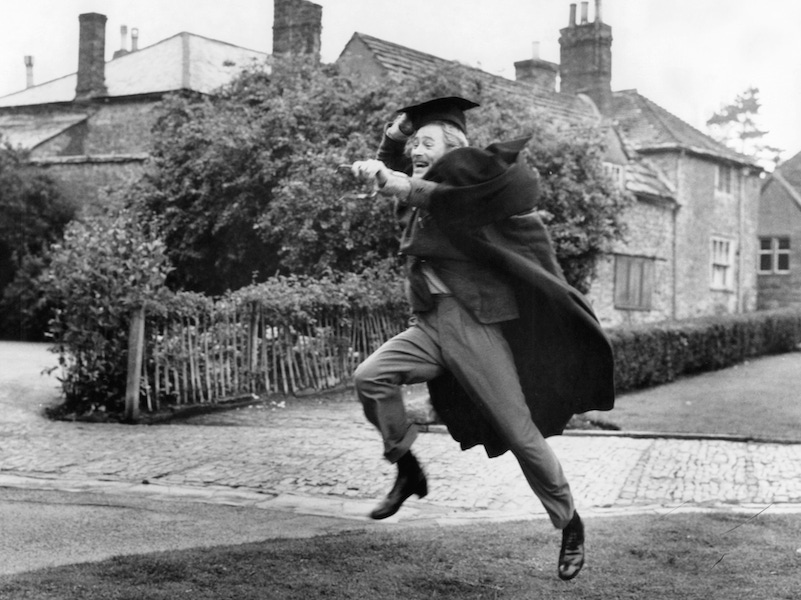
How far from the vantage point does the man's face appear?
490cm

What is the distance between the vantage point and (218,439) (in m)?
10.8

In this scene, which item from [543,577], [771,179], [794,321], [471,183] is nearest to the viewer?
[471,183]

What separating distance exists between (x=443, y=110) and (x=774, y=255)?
38.0m

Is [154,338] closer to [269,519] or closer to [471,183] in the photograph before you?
[269,519]

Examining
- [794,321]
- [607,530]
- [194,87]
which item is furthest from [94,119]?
[607,530]

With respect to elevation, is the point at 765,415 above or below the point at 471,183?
below

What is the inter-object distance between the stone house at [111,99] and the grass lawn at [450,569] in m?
22.0

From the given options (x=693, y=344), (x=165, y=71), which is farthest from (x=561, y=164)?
(x=165, y=71)

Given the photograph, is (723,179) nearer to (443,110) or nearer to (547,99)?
(547,99)

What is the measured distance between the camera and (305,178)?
18859 millimetres

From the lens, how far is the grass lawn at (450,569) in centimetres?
473

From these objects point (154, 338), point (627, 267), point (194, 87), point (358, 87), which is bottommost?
point (154, 338)

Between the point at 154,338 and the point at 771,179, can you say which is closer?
the point at 154,338

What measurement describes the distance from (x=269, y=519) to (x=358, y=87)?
15.5 m
